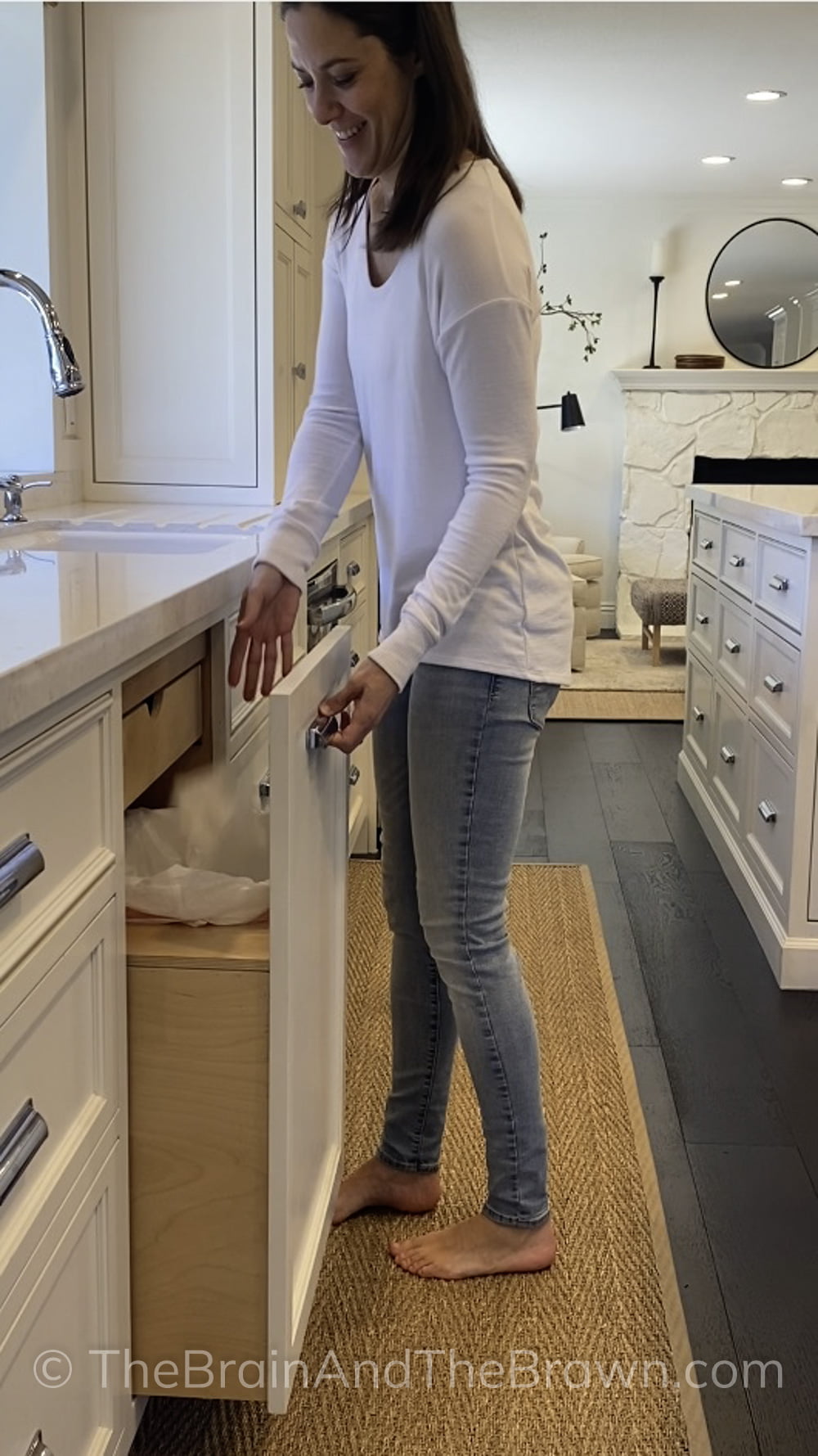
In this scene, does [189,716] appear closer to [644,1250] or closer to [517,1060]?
[517,1060]

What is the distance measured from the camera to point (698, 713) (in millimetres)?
3852

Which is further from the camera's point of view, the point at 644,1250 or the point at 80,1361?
the point at 644,1250

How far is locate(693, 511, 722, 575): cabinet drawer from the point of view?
3.59 metres

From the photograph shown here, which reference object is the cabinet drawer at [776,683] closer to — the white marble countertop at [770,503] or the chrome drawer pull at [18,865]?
the white marble countertop at [770,503]

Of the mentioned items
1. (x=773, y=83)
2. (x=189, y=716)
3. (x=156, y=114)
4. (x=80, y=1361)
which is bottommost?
(x=80, y=1361)

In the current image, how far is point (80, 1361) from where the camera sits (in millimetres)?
1086

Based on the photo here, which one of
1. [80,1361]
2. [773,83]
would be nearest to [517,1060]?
[80,1361]

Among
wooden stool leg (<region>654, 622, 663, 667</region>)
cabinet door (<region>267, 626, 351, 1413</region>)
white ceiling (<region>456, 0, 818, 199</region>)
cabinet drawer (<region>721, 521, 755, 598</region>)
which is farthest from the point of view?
wooden stool leg (<region>654, 622, 663, 667</region>)

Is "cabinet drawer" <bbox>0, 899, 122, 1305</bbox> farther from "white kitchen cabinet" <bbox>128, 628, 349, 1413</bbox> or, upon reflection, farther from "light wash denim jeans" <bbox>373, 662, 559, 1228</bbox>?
"light wash denim jeans" <bbox>373, 662, 559, 1228</bbox>

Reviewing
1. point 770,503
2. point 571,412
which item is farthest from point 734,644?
point 571,412

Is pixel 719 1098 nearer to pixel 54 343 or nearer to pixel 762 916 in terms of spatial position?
pixel 762 916

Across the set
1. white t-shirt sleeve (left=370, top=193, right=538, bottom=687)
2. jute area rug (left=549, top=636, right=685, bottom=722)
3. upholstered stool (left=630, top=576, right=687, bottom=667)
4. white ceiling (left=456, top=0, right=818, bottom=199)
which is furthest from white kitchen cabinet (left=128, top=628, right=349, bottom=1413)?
upholstered stool (left=630, top=576, right=687, bottom=667)

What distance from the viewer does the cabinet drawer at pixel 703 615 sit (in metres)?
3.62

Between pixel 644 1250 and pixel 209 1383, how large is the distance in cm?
66
